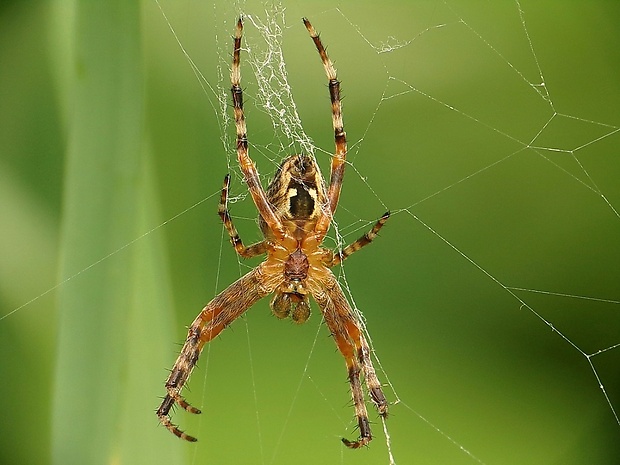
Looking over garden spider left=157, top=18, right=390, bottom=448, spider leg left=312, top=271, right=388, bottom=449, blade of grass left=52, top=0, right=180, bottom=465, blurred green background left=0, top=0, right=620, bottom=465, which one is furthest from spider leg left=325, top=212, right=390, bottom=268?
blade of grass left=52, top=0, right=180, bottom=465

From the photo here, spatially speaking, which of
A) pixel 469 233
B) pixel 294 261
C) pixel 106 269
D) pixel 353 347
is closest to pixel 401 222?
pixel 469 233

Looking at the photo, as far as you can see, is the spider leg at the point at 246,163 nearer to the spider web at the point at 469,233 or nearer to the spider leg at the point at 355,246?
the spider leg at the point at 355,246

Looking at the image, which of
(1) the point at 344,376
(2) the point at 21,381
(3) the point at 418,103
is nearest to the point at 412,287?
(1) the point at 344,376

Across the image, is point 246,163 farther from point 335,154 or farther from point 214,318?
point 214,318

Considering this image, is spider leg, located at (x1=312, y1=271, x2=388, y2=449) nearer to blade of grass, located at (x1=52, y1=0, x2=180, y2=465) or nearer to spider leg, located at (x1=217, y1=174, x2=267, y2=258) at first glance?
spider leg, located at (x1=217, y1=174, x2=267, y2=258)

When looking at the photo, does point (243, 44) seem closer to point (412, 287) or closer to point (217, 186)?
point (217, 186)

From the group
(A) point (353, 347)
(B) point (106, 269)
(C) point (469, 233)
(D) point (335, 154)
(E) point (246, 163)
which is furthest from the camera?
(C) point (469, 233)
